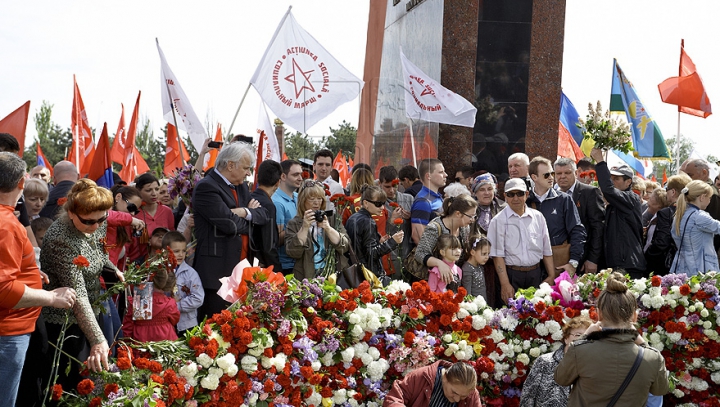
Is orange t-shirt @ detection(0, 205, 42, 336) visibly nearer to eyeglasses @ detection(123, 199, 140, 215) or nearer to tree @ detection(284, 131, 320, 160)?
eyeglasses @ detection(123, 199, 140, 215)

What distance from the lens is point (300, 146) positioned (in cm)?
1284

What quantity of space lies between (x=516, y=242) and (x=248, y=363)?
9.78ft

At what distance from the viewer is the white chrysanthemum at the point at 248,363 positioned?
4.50 meters

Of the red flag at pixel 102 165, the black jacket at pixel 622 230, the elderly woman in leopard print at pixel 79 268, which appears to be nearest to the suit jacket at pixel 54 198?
the red flag at pixel 102 165

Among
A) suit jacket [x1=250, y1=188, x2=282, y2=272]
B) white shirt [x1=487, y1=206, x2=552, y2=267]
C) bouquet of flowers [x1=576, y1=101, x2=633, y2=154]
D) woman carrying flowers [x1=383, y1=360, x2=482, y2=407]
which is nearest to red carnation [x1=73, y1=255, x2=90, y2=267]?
woman carrying flowers [x1=383, y1=360, x2=482, y2=407]

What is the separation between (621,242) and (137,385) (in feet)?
16.1

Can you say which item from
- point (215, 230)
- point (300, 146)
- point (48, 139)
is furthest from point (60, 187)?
→ point (48, 139)

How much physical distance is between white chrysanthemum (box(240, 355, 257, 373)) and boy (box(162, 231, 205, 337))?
4.65 ft

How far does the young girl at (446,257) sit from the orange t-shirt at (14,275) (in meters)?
3.30

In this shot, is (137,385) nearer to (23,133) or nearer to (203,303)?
(203,303)

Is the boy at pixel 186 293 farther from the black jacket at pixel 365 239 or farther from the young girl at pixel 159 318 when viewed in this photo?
the black jacket at pixel 365 239

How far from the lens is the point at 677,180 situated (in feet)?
25.6

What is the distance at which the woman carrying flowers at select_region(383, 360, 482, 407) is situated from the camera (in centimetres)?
463

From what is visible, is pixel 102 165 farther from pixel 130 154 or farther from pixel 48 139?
pixel 48 139
